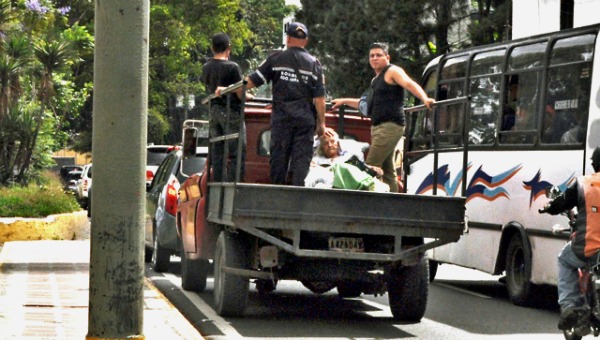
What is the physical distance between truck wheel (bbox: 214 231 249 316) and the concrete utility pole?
4461 mm

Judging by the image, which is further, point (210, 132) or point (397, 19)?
point (397, 19)

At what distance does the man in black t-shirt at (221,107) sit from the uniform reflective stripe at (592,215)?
359 centimetres

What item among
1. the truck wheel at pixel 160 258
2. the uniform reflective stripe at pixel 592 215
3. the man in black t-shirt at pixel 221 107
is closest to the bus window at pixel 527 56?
the man in black t-shirt at pixel 221 107

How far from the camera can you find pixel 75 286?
1323 centimetres

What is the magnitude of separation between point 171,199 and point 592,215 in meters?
7.37

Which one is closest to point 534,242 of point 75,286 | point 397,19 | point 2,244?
point 75,286

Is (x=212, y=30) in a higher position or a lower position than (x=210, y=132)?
higher

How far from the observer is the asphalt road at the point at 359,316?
11.4 metres

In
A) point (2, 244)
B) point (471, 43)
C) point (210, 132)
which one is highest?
point (471, 43)

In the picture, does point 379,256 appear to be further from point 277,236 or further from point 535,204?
point 535,204

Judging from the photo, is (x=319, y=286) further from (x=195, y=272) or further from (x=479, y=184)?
(x=479, y=184)

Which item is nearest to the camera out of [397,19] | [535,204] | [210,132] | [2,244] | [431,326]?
[431,326]

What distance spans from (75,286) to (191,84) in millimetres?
40238

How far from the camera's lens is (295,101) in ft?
38.4
